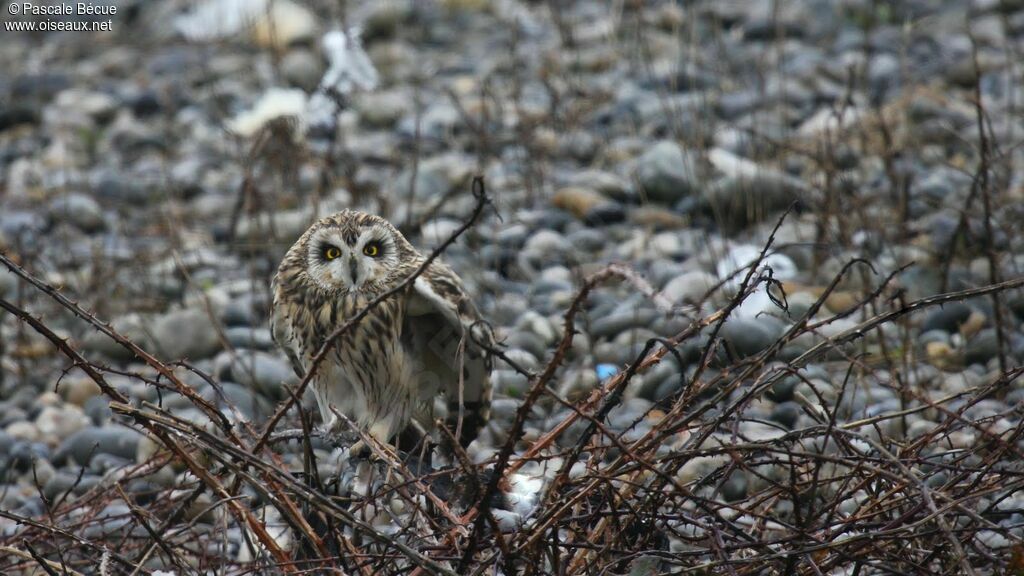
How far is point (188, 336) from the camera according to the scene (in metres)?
6.72

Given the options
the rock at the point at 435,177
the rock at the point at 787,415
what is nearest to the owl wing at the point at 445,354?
the rock at the point at 787,415

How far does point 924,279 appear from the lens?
6.29m

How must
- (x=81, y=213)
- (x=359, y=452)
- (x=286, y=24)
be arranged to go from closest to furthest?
(x=359, y=452) < (x=81, y=213) < (x=286, y=24)

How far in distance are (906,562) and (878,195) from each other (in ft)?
13.9

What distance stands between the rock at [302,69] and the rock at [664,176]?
311cm

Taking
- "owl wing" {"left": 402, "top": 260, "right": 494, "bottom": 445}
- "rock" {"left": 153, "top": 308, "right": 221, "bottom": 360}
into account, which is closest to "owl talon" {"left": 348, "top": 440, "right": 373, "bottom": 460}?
"owl wing" {"left": 402, "top": 260, "right": 494, "bottom": 445}

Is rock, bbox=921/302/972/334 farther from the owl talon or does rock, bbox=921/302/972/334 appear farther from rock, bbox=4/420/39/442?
rock, bbox=4/420/39/442

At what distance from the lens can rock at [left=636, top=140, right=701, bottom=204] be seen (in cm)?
788

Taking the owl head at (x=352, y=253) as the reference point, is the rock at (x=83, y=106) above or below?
above

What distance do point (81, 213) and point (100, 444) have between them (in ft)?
11.0

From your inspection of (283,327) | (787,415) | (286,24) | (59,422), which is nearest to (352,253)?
(283,327)

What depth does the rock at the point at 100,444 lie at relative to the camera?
572 cm

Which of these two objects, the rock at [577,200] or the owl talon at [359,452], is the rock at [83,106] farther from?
the owl talon at [359,452]

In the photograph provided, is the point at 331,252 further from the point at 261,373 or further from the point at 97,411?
the point at 97,411
